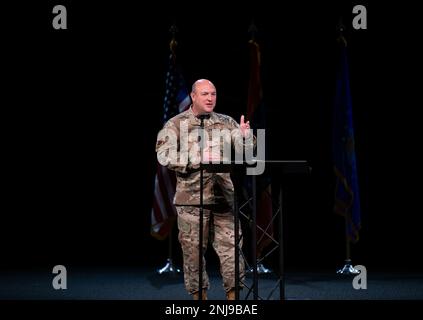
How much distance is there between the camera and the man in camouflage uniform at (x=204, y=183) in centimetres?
459

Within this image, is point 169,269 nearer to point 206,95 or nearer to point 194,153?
point 194,153

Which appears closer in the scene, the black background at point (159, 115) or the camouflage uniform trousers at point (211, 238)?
the camouflage uniform trousers at point (211, 238)

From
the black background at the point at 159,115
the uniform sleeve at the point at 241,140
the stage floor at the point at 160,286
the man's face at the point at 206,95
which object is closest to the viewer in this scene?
the uniform sleeve at the point at 241,140

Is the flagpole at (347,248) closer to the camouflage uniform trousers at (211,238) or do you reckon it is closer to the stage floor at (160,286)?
the stage floor at (160,286)

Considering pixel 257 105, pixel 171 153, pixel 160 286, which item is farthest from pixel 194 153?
pixel 257 105

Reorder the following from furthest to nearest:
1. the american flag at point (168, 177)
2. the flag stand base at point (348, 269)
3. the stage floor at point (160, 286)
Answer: the american flag at point (168, 177), the flag stand base at point (348, 269), the stage floor at point (160, 286)

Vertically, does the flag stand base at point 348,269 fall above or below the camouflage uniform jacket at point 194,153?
below

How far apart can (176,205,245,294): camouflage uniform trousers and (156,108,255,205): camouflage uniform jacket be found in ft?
0.27

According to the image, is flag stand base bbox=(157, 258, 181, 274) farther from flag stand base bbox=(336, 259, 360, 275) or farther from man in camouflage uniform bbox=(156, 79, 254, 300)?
man in camouflage uniform bbox=(156, 79, 254, 300)

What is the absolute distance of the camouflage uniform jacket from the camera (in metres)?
4.59

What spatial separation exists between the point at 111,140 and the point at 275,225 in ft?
6.50

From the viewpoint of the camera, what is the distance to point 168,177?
6926 mm

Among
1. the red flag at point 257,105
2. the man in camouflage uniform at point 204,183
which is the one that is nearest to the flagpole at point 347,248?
the red flag at point 257,105

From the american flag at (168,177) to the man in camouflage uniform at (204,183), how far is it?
7.13 ft
